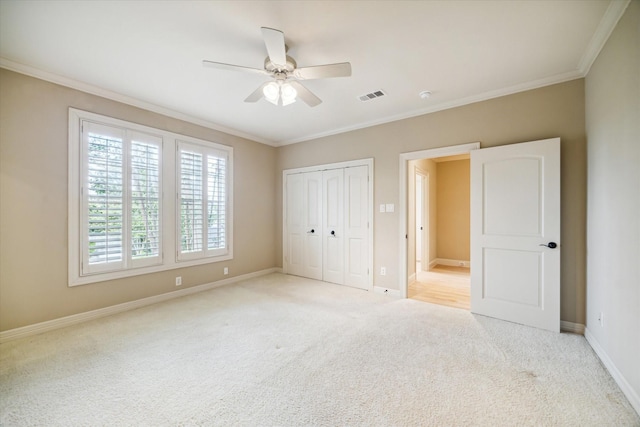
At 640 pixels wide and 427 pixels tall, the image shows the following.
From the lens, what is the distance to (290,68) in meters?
2.36

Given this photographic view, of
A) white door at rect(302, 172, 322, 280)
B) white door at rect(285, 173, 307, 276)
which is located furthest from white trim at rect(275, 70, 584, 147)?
white door at rect(285, 173, 307, 276)

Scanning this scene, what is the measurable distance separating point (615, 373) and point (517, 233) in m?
1.43

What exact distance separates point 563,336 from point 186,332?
399cm

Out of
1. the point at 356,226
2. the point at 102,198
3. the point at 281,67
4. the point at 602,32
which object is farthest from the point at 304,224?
the point at 602,32

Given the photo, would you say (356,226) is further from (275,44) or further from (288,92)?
(275,44)

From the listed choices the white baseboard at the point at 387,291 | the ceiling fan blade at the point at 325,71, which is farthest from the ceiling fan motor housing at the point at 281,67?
the white baseboard at the point at 387,291

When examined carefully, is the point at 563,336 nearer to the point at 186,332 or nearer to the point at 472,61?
the point at 472,61

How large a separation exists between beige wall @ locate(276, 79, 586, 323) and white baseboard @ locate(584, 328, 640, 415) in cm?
38

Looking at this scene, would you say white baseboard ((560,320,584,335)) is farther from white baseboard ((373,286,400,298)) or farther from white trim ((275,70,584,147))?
white trim ((275,70,584,147))

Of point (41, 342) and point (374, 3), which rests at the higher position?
point (374, 3)

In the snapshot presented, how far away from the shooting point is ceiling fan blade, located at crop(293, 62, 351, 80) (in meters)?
2.09

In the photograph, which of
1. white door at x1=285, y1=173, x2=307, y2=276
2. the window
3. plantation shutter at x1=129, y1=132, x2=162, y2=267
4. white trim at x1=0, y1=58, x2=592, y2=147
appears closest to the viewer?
white trim at x1=0, y1=58, x2=592, y2=147

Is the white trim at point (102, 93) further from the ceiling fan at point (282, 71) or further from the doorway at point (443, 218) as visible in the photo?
the doorway at point (443, 218)

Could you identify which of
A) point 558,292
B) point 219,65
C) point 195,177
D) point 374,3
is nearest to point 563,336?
point 558,292
